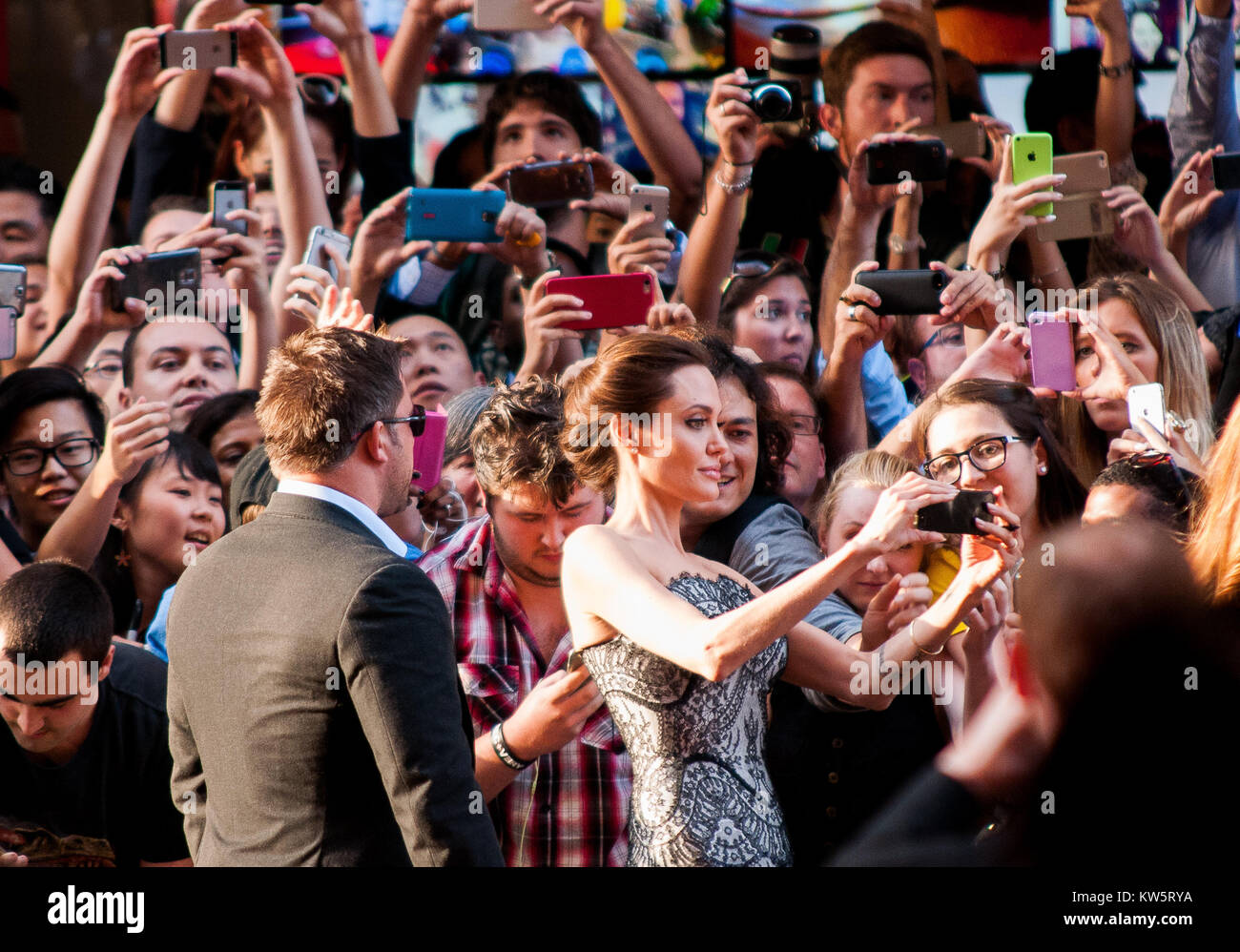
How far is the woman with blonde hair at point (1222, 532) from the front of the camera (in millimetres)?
1655

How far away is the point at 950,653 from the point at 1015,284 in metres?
1.38

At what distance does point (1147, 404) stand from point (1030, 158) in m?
0.79

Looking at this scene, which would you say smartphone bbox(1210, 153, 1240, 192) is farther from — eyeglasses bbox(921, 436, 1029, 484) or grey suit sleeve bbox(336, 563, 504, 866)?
grey suit sleeve bbox(336, 563, 504, 866)

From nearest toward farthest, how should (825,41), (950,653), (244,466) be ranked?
(950,653) → (244,466) → (825,41)

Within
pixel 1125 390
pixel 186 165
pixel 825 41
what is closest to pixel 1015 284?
pixel 1125 390

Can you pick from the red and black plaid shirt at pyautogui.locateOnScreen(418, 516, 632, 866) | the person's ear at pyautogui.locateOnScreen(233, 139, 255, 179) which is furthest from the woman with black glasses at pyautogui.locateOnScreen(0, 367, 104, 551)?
the red and black plaid shirt at pyautogui.locateOnScreen(418, 516, 632, 866)

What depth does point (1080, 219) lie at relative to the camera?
344 cm

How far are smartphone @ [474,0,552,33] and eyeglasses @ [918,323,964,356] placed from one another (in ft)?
4.27

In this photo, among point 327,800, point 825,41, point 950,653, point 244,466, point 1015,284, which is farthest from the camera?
point 825,41

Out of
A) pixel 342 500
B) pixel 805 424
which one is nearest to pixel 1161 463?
pixel 805 424

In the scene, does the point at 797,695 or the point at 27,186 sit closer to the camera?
the point at 797,695

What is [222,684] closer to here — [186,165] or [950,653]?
[950,653]

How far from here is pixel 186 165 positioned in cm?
419
